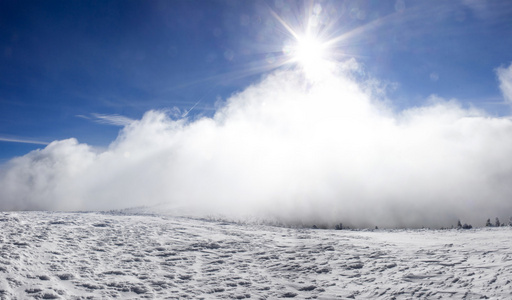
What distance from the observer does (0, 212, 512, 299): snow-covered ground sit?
32.3ft

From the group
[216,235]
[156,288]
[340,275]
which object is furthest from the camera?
[216,235]

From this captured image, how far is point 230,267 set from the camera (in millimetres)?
14133

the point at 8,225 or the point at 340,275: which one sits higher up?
the point at 8,225

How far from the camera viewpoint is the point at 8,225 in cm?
1559

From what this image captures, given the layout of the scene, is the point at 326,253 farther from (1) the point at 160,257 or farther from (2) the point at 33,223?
(2) the point at 33,223

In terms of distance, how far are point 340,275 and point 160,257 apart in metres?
10.3

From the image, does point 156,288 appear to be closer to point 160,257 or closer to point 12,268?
point 160,257

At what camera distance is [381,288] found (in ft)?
33.8

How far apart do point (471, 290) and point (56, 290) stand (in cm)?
1560

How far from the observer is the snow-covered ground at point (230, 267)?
986 cm

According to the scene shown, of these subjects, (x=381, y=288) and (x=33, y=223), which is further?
(x=33, y=223)

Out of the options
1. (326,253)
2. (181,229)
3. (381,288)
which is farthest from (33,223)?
(381,288)

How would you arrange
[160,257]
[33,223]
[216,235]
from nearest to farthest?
[160,257]
[33,223]
[216,235]

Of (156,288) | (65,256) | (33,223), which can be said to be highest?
(33,223)
